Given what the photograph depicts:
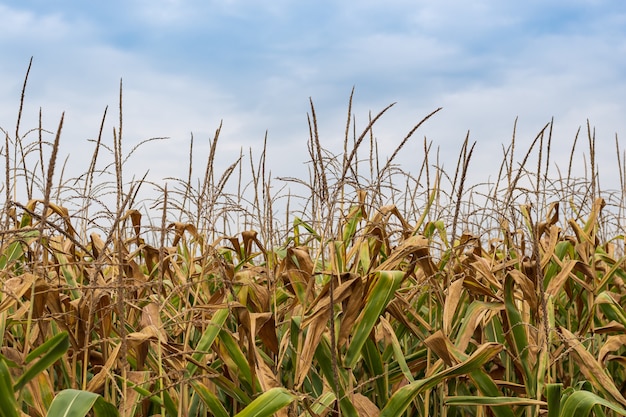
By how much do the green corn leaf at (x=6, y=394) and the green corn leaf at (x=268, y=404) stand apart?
1.77 ft

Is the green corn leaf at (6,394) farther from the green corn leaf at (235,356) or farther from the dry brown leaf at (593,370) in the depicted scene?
the dry brown leaf at (593,370)

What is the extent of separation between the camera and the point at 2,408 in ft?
4.94

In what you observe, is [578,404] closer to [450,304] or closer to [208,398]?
[450,304]

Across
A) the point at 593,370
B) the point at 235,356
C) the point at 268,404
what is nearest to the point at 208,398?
the point at 235,356

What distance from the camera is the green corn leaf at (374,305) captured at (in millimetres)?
2070

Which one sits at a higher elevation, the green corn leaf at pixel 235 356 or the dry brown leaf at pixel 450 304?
the dry brown leaf at pixel 450 304

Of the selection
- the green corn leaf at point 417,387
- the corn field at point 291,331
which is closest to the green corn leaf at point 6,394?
the corn field at point 291,331

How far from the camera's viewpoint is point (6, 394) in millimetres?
1487

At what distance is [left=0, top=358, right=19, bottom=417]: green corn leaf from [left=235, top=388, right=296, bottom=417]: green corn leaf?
21.2 inches

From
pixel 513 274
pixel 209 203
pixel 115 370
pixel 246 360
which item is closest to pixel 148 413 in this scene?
pixel 115 370

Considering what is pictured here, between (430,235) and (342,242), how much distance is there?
77cm

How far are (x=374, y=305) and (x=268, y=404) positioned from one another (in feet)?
1.69

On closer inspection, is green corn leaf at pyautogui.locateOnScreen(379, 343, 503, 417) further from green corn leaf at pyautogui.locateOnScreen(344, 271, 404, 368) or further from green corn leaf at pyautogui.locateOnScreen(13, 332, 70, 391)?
green corn leaf at pyautogui.locateOnScreen(13, 332, 70, 391)

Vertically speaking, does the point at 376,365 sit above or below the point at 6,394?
below
